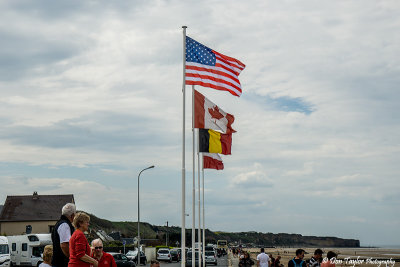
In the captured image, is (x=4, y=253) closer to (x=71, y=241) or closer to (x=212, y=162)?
(x=212, y=162)

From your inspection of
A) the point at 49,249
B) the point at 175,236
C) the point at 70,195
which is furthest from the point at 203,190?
the point at 175,236

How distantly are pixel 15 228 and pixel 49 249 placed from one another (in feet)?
233

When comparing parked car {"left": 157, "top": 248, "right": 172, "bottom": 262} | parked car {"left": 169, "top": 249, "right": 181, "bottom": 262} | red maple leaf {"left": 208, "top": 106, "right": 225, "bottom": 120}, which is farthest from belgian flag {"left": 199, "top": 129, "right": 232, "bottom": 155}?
parked car {"left": 169, "top": 249, "right": 181, "bottom": 262}

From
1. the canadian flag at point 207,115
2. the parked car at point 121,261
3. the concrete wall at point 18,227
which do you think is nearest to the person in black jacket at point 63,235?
the canadian flag at point 207,115

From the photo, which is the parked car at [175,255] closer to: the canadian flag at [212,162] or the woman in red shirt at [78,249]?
the canadian flag at [212,162]

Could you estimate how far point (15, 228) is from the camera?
74562 millimetres

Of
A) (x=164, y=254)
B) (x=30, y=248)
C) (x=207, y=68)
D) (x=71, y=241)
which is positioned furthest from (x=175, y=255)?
(x=71, y=241)

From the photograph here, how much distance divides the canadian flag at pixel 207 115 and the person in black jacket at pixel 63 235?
9725mm

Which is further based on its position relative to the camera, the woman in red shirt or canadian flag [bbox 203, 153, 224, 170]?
canadian flag [bbox 203, 153, 224, 170]

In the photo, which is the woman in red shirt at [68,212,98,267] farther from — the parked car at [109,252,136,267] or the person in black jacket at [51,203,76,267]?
the parked car at [109,252,136,267]

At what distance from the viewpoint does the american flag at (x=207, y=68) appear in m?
16.0

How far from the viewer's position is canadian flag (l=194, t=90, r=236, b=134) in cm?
1703

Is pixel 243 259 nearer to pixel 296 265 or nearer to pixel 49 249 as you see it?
pixel 296 265

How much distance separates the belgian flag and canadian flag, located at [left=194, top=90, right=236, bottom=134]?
3.77 ft
